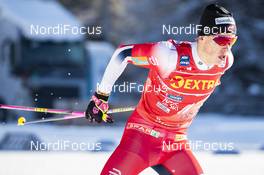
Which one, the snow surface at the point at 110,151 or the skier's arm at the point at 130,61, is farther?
the snow surface at the point at 110,151

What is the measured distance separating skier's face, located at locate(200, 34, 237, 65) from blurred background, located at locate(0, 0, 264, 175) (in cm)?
391

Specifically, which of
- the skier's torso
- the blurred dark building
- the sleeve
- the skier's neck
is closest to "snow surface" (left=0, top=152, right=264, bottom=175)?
the skier's torso

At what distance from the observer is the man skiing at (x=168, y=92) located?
143 inches

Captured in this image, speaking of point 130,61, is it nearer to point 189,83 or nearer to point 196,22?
point 189,83

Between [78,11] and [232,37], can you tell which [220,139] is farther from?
[232,37]

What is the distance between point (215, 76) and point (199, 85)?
0.32 feet

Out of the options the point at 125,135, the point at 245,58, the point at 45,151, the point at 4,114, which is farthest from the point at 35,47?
the point at 125,135

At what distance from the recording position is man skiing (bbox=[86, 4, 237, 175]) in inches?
143

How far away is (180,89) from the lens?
12.1 feet

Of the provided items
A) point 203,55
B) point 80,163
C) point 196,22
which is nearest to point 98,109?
point 203,55

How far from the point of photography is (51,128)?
857 centimetres

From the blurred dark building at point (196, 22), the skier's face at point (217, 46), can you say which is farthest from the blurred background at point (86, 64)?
the skier's face at point (217, 46)

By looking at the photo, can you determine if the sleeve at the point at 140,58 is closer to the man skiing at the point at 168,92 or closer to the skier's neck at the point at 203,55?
the man skiing at the point at 168,92

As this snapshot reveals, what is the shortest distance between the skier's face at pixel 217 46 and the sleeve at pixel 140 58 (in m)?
0.20
